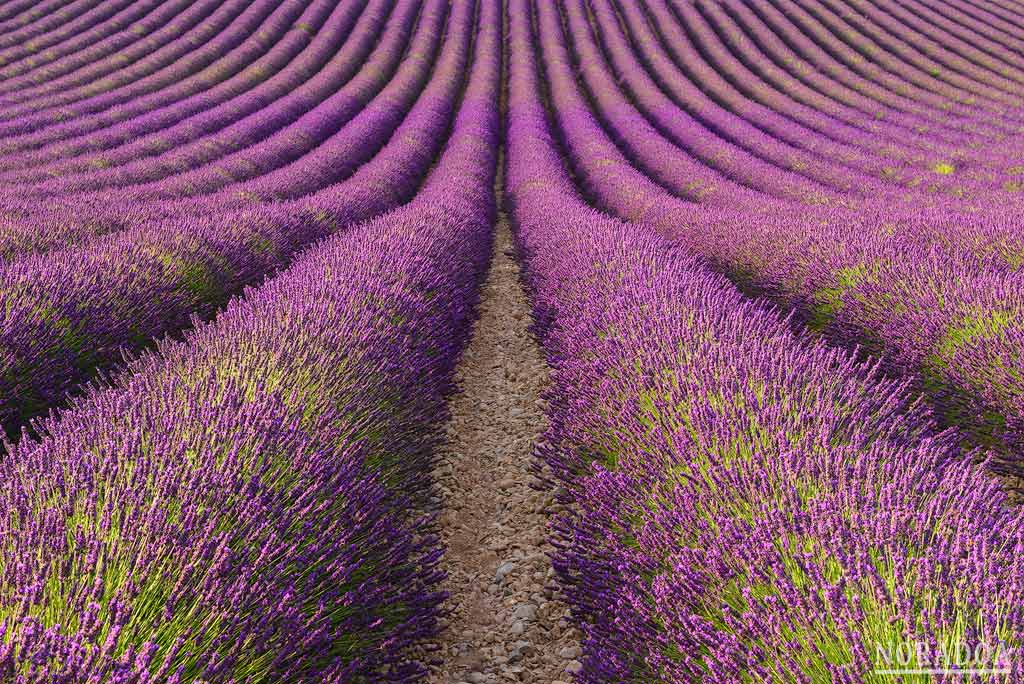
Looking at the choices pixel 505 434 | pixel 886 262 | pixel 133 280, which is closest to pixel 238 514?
pixel 505 434

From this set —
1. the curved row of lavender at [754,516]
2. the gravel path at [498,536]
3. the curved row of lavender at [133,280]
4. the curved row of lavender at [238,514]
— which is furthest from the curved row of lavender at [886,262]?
the curved row of lavender at [133,280]

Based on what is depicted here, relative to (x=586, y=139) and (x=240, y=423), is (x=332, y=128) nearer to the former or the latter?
(x=586, y=139)

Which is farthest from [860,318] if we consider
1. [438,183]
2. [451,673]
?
[438,183]

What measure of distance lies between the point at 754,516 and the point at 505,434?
211cm

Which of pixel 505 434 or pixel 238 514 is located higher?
pixel 238 514

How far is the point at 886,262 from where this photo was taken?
380 cm

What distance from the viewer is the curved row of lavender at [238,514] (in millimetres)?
1152

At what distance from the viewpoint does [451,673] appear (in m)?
1.98

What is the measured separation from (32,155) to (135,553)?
974cm

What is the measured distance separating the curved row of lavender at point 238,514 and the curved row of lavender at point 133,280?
0.73 metres

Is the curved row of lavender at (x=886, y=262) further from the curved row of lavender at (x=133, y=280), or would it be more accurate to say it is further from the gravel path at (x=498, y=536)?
the curved row of lavender at (x=133, y=280)

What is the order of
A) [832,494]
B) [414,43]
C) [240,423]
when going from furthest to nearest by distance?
1. [414,43]
2. [240,423]
3. [832,494]

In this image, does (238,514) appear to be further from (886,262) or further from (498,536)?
(886,262)

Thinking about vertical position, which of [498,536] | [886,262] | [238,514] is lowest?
[498,536]
